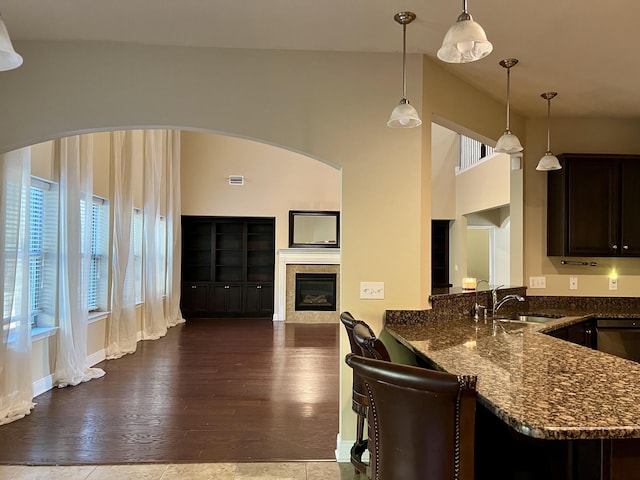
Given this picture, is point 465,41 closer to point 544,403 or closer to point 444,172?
point 544,403

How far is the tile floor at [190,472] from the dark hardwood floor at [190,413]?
86mm

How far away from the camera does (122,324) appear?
19.4 feet

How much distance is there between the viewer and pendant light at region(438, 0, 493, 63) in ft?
5.61

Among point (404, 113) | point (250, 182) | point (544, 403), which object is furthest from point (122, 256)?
point (544, 403)

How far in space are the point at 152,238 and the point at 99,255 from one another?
1583 millimetres

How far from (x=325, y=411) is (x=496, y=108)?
2.98 metres

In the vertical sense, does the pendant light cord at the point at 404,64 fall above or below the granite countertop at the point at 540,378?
above

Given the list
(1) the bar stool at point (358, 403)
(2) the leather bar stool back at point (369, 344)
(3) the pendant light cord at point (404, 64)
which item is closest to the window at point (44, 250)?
(1) the bar stool at point (358, 403)

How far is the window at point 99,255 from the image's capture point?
549 centimetres

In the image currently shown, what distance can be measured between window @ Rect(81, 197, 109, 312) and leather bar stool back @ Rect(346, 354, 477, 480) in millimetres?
5009

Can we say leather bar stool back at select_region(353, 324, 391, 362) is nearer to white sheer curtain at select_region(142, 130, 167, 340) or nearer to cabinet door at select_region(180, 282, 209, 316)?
white sheer curtain at select_region(142, 130, 167, 340)

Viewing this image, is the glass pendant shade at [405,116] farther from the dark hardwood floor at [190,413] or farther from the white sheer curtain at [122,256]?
the white sheer curtain at [122,256]

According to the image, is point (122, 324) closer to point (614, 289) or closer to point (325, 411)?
point (325, 411)

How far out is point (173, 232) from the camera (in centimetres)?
842
